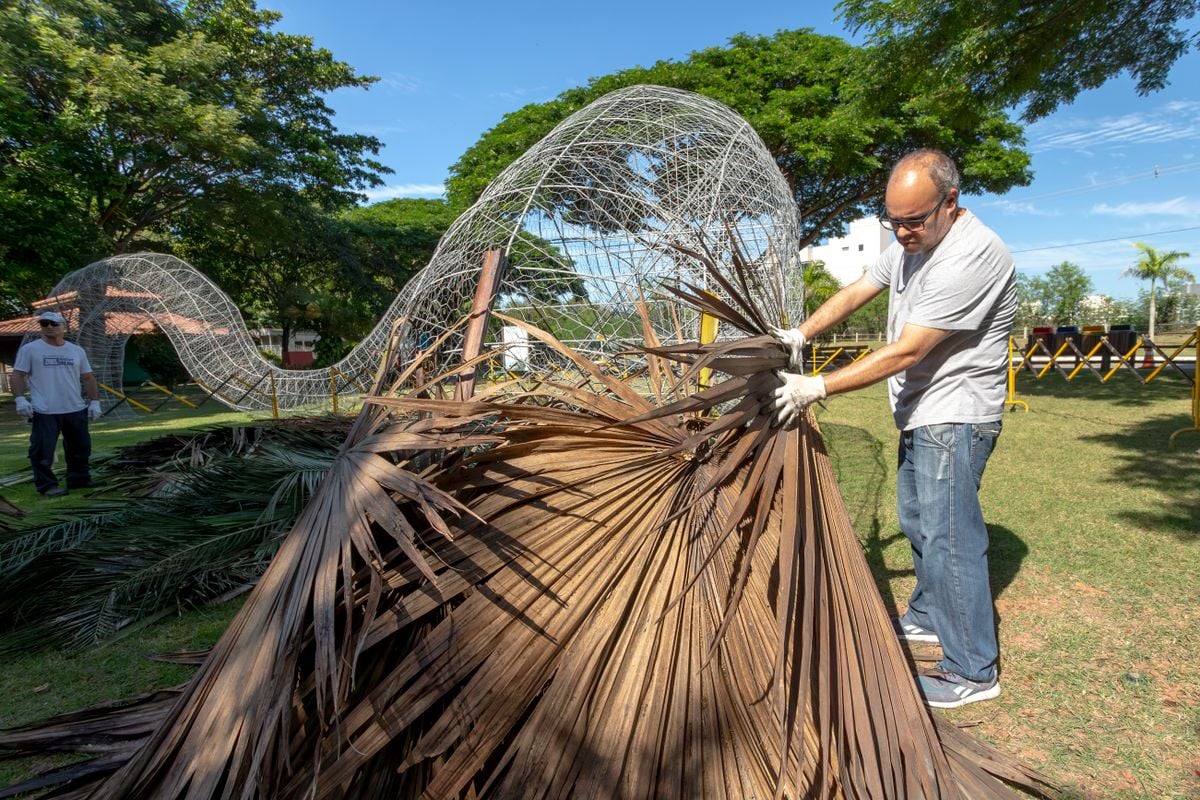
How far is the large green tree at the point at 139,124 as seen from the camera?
42.6ft

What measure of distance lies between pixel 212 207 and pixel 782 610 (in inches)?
823

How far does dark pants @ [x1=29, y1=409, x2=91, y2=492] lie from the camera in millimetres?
6148

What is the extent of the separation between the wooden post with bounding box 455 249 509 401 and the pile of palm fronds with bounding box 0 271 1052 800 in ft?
0.92

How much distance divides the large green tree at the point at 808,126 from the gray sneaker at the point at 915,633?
14.0 metres

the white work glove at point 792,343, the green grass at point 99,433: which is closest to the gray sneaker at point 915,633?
the white work glove at point 792,343

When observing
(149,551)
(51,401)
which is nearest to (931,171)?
(149,551)

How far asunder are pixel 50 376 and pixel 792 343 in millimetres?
7117

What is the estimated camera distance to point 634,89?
660 centimetres

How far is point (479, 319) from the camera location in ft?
8.11

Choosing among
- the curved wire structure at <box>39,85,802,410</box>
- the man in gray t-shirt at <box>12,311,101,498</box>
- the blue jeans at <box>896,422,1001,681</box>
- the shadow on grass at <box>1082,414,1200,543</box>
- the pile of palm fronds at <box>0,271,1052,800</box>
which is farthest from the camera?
the man in gray t-shirt at <box>12,311,101,498</box>

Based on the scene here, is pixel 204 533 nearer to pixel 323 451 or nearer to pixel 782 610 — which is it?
pixel 323 451

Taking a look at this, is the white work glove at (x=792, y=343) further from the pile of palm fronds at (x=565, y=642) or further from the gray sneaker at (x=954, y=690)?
the gray sneaker at (x=954, y=690)

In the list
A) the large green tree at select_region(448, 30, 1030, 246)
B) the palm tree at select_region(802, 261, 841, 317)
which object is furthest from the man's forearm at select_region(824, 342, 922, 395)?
the palm tree at select_region(802, 261, 841, 317)

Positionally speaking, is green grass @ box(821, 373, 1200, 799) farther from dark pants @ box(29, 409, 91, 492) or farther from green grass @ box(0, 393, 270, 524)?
dark pants @ box(29, 409, 91, 492)
